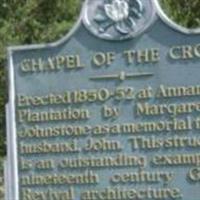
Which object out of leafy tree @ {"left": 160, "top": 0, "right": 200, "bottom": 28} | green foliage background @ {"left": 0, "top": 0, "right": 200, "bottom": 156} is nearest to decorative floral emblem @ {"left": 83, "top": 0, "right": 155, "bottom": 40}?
leafy tree @ {"left": 160, "top": 0, "right": 200, "bottom": 28}

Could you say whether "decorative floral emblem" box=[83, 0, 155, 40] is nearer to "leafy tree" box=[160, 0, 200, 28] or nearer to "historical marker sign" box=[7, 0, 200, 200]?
"historical marker sign" box=[7, 0, 200, 200]

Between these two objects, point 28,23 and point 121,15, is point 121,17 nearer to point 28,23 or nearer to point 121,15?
point 121,15

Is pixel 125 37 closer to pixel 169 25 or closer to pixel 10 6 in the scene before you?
pixel 169 25

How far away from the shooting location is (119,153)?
29.9ft

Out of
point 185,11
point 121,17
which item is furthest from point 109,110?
point 185,11

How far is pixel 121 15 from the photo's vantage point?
9156mm

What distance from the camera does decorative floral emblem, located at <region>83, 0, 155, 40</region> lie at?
30.0 feet

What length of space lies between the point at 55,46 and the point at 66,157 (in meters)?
1.06

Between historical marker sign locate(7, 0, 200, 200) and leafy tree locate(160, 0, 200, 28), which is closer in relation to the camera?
historical marker sign locate(7, 0, 200, 200)

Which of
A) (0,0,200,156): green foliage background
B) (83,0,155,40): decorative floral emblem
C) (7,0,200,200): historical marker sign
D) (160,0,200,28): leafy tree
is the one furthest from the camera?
(0,0,200,156): green foliage background

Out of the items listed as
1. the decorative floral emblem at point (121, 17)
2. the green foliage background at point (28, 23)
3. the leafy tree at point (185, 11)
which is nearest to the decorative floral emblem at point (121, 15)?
the decorative floral emblem at point (121, 17)

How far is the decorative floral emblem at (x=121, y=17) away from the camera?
9133 mm

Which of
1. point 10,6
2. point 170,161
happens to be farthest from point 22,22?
point 170,161

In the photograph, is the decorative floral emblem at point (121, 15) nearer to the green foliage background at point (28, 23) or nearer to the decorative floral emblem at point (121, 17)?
the decorative floral emblem at point (121, 17)
